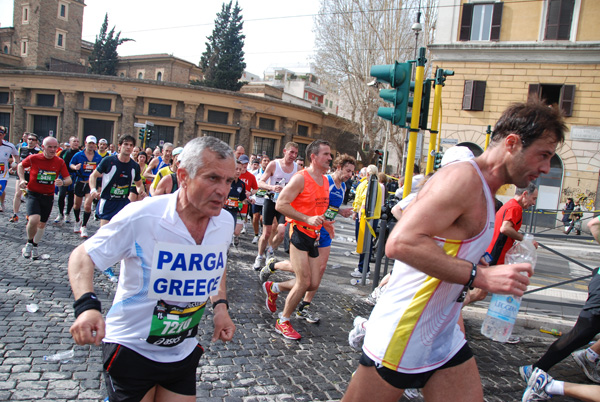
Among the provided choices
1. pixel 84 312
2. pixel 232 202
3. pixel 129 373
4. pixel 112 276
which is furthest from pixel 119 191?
pixel 84 312

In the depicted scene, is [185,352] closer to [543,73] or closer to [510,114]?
[510,114]

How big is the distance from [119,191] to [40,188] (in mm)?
1349

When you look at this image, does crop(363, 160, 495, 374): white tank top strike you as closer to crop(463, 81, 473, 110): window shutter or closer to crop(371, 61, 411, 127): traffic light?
crop(371, 61, 411, 127): traffic light

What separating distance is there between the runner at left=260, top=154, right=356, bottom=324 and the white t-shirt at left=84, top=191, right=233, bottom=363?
302 cm

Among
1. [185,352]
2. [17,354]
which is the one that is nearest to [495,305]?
[185,352]

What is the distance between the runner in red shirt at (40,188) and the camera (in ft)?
23.5

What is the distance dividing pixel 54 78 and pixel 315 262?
146 ft

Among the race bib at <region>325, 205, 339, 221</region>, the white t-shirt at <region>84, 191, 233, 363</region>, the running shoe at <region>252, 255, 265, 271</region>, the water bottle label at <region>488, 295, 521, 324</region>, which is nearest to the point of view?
the white t-shirt at <region>84, 191, 233, 363</region>

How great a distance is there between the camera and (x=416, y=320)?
2096 mm

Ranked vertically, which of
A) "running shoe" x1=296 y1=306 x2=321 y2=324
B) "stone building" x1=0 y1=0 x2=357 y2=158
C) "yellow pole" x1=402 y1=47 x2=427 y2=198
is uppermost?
"stone building" x1=0 y1=0 x2=357 y2=158

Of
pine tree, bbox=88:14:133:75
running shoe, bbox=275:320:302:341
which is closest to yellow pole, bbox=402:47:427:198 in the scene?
running shoe, bbox=275:320:302:341

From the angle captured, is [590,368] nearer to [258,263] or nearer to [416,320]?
[416,320]

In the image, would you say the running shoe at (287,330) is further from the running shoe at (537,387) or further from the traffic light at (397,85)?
the traffic light at (397,85)

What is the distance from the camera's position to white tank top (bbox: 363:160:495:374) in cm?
208
